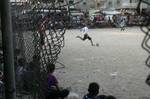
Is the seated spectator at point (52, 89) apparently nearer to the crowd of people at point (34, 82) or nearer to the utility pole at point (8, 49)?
the crowd of people at point (34, 82)

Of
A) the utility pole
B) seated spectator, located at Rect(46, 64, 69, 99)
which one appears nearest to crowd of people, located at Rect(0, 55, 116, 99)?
seated spectator, located at Rect(46, 64, 69, 99)

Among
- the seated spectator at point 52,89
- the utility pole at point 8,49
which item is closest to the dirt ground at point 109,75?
the seated spectator at point 52,89

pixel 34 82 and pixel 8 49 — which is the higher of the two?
pixel 8 49

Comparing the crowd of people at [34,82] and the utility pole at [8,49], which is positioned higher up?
the utility pole at [8,49]

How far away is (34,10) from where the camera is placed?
25.8 feet

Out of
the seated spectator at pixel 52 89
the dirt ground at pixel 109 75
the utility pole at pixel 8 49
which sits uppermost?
the utility pole at pixel 8 49

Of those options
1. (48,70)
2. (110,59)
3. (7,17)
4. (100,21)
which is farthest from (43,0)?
(100,21)

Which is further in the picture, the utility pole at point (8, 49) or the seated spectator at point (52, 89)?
the seated spectator at point (52, 89)

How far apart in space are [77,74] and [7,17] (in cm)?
990

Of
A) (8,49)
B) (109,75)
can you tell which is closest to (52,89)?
(8,49)

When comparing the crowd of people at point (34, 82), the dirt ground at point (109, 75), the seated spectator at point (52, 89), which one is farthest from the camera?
the dirt ground at point (109, 75)

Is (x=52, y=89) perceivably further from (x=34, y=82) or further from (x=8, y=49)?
(x=8, y=49)

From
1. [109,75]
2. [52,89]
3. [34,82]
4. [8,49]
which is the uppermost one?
[8,49]

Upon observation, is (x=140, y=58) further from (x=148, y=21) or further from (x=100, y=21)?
(x=100, y=21)
